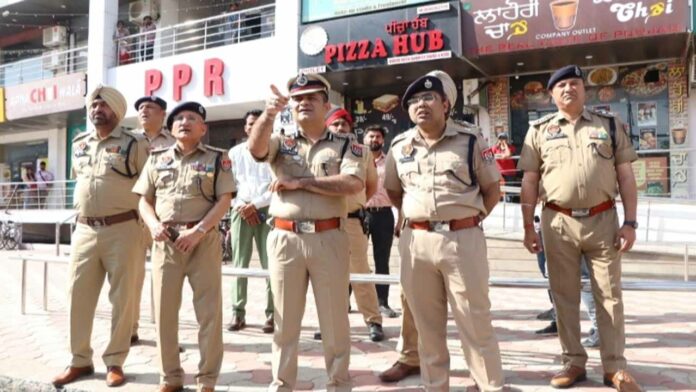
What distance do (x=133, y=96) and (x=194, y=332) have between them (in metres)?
10.8

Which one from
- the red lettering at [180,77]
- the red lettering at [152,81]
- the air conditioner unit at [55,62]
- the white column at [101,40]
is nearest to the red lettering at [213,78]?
the red lettering at [180,77]

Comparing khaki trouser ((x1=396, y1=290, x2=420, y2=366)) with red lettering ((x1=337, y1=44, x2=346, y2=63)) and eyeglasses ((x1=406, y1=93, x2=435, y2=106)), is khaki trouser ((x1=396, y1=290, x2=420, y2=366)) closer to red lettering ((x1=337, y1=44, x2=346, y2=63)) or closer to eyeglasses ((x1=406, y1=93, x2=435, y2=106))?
eyeglasses ((x1=406, y1=93, x2=435, y2=106))

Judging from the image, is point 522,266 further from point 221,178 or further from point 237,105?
point 237,105

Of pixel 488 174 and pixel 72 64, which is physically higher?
pixel 72 64

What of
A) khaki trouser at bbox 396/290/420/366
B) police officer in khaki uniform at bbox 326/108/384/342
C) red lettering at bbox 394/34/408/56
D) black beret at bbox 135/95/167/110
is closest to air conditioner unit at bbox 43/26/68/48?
red lettering at bbox 394/34/408/56

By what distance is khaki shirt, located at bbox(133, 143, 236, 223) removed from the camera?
11.2 ft

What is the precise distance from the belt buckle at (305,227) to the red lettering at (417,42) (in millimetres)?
7996

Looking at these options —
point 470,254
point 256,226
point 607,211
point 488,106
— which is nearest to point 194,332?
→ point 256,226

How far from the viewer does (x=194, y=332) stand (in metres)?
5.17

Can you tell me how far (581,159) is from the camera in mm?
3400

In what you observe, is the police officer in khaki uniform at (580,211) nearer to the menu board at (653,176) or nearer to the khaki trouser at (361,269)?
the khaki trouser at (361,269)

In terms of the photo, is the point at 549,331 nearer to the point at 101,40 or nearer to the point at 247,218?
the point at 247,218

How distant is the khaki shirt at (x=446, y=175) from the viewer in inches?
118

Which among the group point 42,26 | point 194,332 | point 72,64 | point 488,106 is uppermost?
point 42,26
